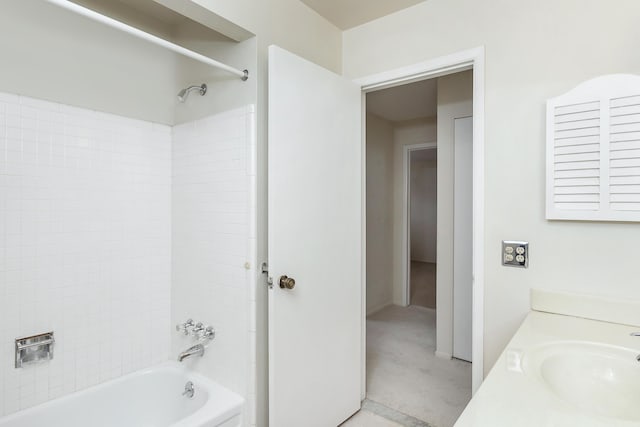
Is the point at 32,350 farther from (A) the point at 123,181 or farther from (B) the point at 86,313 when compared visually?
(A) the point at 123,181

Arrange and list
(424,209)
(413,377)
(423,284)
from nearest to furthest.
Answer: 1. (413,377)
2. (423,284)
3. (424,209)

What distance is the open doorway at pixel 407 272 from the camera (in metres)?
2.42

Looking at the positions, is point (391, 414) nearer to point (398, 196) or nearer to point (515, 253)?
point (515, 253)

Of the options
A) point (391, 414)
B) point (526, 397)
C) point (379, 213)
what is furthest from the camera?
point (379, 213)

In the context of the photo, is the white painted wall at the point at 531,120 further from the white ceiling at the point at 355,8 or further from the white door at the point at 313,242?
the white door at the point at 313,242

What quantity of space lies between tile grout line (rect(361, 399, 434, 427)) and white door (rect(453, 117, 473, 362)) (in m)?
1.05

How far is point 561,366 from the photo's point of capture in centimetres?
110

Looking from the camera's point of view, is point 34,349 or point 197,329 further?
point 197,329

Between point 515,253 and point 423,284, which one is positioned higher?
point 515,253

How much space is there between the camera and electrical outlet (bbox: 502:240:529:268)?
1.63 metres

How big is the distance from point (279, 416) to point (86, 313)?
1132mm

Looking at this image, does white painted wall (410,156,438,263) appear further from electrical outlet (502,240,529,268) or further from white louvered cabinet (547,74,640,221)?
white louvered cabinet (547,74,640,221)

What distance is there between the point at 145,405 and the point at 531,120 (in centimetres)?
249

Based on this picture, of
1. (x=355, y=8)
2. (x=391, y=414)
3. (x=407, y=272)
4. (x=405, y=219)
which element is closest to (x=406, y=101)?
(x=405, y=219)
